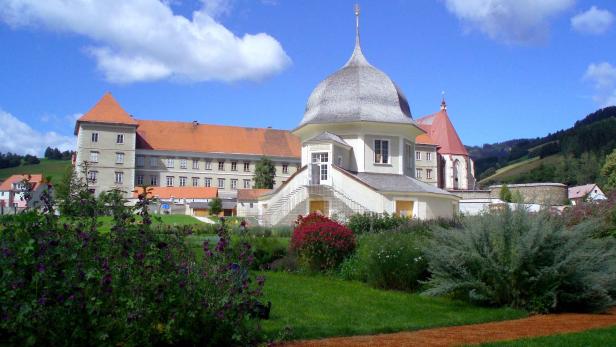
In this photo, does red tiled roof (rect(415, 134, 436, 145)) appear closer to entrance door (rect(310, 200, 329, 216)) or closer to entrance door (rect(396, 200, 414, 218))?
entrance door (rect(396, 200, 414, 218))

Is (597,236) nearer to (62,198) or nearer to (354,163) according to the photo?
(62,198)

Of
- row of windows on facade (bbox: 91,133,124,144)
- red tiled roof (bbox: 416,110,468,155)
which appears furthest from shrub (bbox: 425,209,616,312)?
red tiled roof (bbox: 416,110,468,155)

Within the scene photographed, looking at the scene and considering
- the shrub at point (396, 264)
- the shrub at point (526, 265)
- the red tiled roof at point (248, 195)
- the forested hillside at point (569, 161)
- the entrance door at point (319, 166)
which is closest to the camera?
the shrub at point (526, 265)

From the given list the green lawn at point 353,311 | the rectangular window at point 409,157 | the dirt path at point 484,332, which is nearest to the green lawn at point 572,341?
the dirt path at point 484,332

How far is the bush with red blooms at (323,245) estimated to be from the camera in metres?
15.5

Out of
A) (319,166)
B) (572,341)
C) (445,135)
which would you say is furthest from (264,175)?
(572,341)

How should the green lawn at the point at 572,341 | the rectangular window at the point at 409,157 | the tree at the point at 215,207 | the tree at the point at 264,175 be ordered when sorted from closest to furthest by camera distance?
the green lawn at the point at 572,341, the rectangular window at the point at 409,157, the tree at the point at 215,207, the tree at the point at 264,175

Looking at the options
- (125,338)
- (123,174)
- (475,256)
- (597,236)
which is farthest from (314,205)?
(123,174)

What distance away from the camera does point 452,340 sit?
7500 mm

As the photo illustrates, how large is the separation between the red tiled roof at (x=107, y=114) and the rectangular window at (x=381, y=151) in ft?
154

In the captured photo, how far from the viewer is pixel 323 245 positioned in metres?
15.5

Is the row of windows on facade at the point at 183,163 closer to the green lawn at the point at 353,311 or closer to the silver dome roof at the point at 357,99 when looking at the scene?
the silver dome roof at the point at 357,99

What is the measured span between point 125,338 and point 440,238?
777cm

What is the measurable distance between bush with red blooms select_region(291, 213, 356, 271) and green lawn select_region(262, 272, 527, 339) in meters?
1.84
